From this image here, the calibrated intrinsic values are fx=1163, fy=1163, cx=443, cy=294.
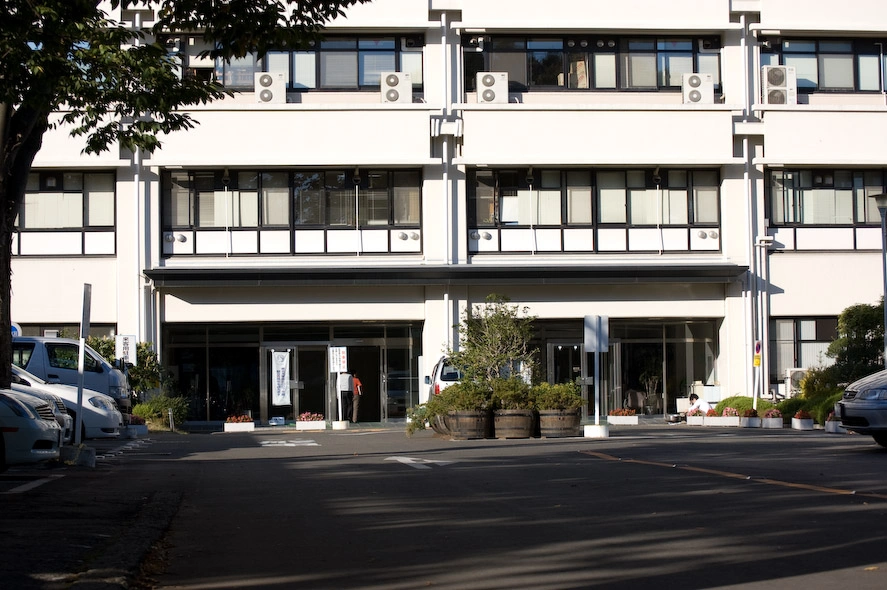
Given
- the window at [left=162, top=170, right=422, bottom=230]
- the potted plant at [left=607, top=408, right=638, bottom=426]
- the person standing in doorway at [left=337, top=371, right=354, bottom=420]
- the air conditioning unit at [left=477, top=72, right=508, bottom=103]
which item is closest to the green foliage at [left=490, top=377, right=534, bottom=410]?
the person standing in doorway at [left=337, top=371, right=354, bottom=420]

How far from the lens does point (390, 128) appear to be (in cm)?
3466

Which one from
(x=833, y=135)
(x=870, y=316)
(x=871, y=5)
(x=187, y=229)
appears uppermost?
(x=871, y=5)

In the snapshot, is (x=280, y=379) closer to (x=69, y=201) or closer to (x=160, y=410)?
(x=160, y=410)

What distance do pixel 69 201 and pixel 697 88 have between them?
19467 mm

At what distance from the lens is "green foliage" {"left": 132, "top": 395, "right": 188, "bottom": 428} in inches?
1241

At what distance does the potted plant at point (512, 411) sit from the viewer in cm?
2361

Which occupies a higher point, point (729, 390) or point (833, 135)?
point (833, 135)

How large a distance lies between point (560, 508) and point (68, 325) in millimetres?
27427

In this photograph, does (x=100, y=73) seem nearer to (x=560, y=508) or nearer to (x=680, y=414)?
(x=560, y=508)

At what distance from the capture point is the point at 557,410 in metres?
23.7

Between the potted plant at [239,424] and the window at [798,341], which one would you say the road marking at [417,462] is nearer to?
the potted plant at [239,424]

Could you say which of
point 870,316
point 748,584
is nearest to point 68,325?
point 870,316

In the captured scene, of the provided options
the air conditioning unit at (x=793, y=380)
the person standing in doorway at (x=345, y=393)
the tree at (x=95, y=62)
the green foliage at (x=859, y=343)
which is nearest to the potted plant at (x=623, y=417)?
the air conditioning unit at (x=793, y=380)

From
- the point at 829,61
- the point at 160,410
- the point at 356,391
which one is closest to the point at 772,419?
the point at 356,391
